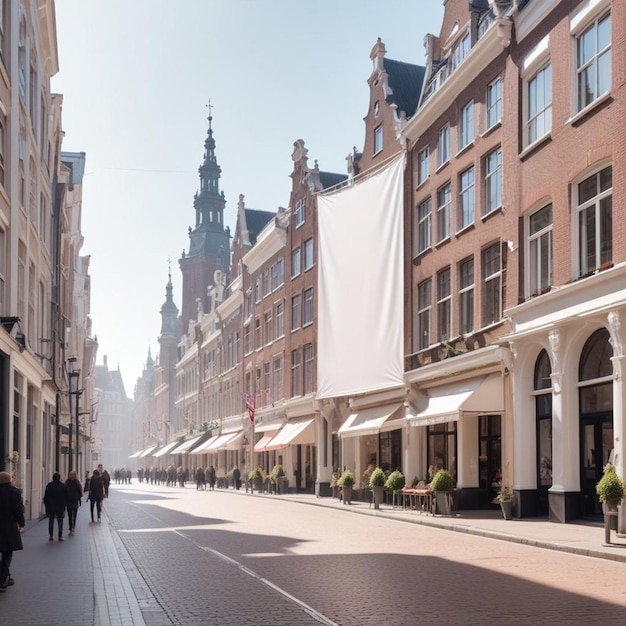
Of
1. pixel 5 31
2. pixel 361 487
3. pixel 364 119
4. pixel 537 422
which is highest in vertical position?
pixel 364 119

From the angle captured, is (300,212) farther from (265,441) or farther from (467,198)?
(467,198)

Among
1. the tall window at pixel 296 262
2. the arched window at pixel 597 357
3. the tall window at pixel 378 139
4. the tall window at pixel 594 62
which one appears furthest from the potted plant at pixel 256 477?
the tall window at pixel 594 62

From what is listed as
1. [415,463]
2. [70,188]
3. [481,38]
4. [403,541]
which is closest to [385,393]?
[415,463]

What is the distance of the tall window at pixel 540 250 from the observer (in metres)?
25.1

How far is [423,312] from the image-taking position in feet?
115

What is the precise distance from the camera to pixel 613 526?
18.6 m

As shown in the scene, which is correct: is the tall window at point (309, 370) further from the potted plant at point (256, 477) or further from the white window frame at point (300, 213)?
the potted plant at point (256, 477)

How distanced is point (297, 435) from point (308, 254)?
9.34 metres

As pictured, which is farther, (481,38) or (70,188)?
(70,188)

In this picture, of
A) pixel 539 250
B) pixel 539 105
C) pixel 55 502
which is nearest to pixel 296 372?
pixel 539 250

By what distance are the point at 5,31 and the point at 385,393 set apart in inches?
782

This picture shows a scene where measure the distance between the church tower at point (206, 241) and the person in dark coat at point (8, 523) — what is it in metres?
103

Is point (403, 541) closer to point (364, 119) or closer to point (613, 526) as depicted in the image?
point (613, 526)

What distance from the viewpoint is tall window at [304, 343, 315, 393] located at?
49.1 m
